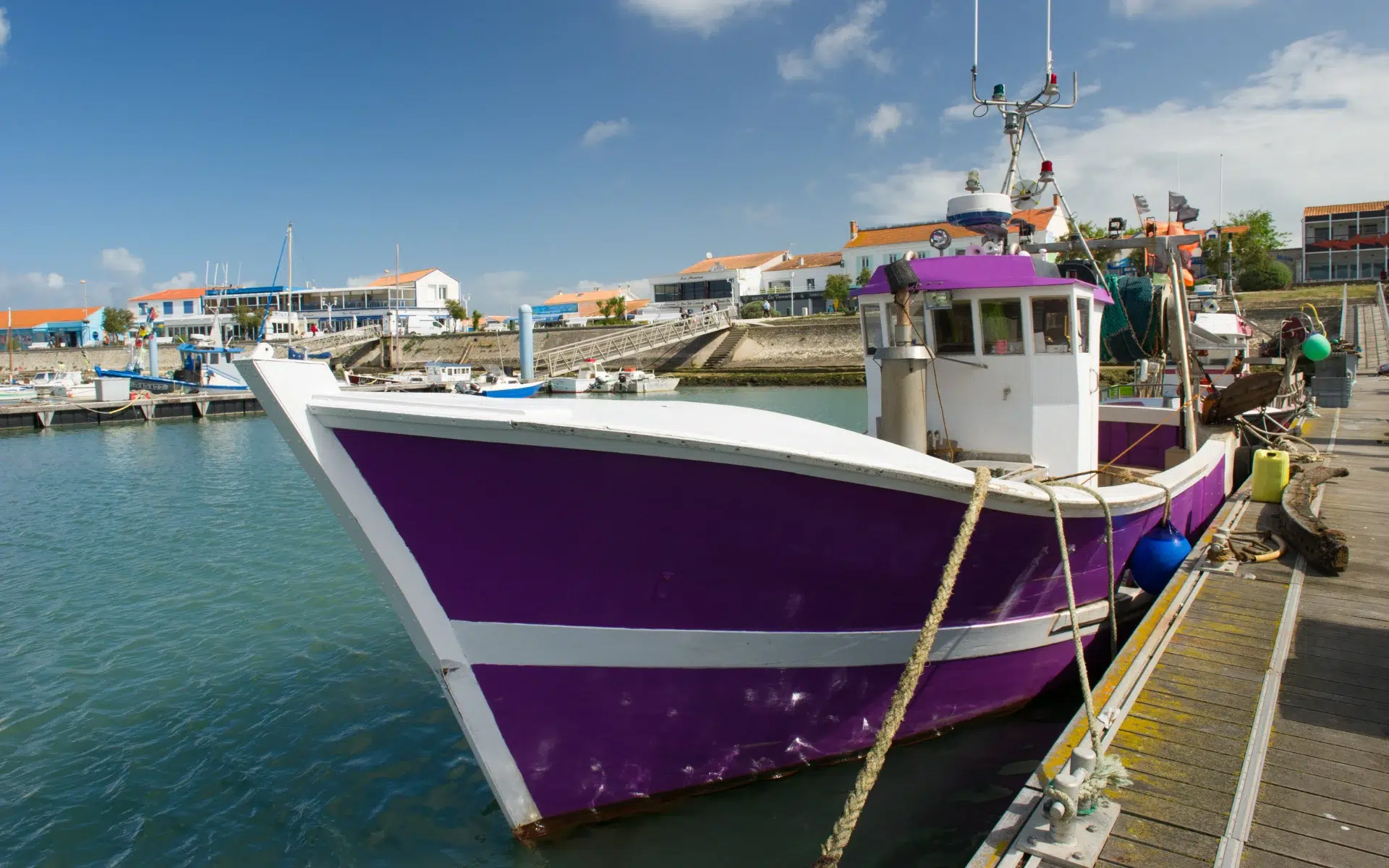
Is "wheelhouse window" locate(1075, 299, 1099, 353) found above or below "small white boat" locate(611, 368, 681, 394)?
above

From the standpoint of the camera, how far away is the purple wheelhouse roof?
6.46 metres

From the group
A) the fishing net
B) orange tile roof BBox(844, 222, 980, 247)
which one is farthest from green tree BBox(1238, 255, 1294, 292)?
the fishing net

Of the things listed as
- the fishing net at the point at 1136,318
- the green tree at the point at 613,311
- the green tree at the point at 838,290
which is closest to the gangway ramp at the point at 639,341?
the green tree at the point at 838,290

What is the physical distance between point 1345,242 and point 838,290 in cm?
3547

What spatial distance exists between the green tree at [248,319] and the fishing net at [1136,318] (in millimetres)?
84514

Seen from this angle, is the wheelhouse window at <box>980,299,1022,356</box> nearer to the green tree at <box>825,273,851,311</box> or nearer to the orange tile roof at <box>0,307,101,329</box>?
the green tree at <box>825,273,851,311</box>

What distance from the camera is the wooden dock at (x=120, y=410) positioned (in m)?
35.7

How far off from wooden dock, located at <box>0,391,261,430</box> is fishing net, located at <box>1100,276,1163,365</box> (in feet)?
137

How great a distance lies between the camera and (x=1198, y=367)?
11.1 m

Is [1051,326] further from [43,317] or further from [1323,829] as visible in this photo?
[43,317]

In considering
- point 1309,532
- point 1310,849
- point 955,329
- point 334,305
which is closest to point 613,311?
point 334,305

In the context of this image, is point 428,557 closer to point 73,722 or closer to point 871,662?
point 871,662

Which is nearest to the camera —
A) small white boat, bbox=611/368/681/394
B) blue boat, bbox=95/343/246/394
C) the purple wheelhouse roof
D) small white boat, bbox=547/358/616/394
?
the purple wheelhouse roof

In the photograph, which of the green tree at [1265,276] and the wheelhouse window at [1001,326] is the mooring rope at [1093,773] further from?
the green tree at [1265,276]
